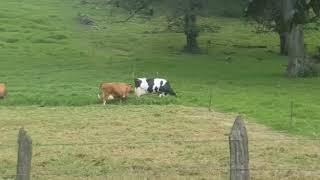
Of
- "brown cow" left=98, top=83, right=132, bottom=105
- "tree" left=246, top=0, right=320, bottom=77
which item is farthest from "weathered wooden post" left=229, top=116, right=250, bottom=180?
"tree" left=246, top=0, right=320, bottom=77

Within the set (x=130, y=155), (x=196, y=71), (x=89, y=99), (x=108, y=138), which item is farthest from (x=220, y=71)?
(x=130, y=155)

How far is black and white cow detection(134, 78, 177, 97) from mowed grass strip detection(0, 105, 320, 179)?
4.39m

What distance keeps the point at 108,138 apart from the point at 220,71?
72.6ft

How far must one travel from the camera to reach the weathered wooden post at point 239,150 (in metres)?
9.52

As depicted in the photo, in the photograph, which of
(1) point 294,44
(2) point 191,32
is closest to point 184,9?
(2) point 191,32

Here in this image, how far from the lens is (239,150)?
958 cm

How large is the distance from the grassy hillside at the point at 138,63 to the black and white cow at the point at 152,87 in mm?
575

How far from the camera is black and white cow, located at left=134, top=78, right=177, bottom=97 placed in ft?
92.1

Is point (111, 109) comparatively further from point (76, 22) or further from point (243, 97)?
point (76, 22)

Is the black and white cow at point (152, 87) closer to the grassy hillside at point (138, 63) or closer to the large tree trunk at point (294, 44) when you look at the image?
the grassy hillside at point (138, 63)

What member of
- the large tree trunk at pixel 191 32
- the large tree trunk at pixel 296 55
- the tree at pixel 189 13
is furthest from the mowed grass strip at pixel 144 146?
the large tree trunk at pixel 191 32

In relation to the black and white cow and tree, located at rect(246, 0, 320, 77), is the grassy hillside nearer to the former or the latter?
the black and white cow

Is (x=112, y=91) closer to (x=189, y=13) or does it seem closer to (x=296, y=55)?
(x=296, y=55)

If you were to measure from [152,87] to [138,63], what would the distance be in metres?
14.3
